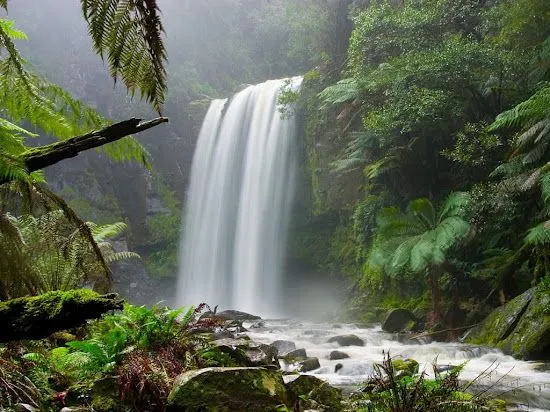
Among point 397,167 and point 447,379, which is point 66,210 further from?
point 397,167

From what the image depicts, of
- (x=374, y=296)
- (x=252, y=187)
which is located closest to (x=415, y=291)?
(x=374, y=296)

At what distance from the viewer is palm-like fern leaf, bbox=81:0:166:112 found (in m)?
1.09

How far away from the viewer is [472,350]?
7.09 m

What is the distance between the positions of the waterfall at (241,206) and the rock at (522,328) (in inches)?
465

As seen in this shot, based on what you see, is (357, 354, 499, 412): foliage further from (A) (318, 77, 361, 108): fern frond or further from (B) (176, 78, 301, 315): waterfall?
(B) (176, 78, 301, 315): waterfall

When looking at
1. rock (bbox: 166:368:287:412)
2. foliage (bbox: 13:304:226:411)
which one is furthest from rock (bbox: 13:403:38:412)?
rock (bbox: 166:368:287:412)

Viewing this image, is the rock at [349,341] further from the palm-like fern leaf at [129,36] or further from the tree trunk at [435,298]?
the palm-like fern leaf at [129,36]

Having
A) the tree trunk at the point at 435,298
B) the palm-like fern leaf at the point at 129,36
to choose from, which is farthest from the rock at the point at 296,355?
the palm-like fern leaf at the point at 129,36

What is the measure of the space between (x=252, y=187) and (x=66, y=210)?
1799cm

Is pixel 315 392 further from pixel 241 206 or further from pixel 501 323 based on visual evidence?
pixel 241 206

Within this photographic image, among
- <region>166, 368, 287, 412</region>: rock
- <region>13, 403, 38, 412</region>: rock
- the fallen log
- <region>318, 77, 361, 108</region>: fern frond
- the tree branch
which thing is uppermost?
<region>318, 77, 361, 108</region>: fern frond

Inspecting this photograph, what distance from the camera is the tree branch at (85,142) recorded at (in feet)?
5.49

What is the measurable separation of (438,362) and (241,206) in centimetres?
1459

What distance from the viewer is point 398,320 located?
10195 mm
